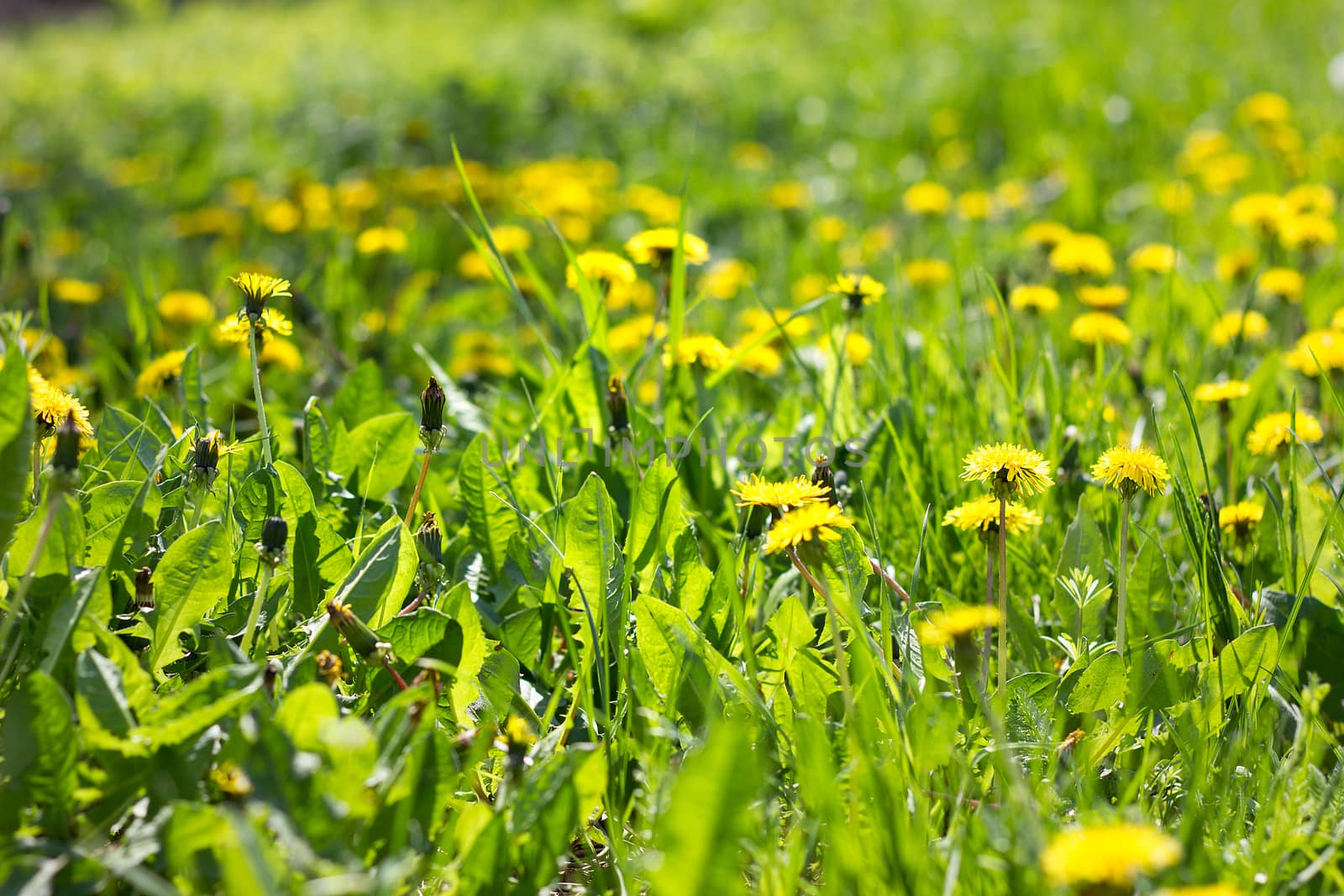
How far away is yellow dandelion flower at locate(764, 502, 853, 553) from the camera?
→ 1210 millimetres

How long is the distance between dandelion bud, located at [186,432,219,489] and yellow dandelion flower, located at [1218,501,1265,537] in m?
1.30

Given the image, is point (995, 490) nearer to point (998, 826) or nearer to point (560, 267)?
point (998, 826)

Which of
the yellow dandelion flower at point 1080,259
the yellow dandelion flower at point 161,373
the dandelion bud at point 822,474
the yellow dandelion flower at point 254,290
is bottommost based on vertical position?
the yellow dandelion flower at point 161,373

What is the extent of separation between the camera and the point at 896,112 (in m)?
4.78

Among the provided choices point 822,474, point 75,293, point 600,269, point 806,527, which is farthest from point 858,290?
point 75,293

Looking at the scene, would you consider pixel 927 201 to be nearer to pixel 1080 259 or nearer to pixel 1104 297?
pixel 1080 259

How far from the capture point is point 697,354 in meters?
1.87

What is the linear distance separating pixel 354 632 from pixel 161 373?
0.95m

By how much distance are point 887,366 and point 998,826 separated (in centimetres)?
123

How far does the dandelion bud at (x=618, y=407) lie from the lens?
158 cm

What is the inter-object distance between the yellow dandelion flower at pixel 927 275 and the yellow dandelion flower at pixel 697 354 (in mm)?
1093

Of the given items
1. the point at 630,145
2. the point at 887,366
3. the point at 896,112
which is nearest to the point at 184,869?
the point at 887,366

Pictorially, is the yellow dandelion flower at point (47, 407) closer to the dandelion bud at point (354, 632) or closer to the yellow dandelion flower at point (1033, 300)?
the dandelion bud at point (354, 632)

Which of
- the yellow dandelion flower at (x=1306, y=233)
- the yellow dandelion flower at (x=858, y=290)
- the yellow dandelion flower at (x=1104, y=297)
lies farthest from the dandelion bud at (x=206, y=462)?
the yellow dandelion flower at (x=1306, y=233)
